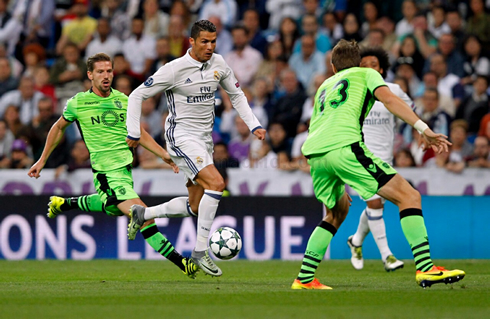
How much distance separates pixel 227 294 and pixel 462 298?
1.95 m

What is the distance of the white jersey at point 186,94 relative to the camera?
859cm

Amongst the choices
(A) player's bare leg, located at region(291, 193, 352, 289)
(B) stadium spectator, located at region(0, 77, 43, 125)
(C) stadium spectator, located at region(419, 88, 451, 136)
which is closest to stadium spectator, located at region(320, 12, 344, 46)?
(C) stadium spectator, located at region(419, 88, 451, 136)

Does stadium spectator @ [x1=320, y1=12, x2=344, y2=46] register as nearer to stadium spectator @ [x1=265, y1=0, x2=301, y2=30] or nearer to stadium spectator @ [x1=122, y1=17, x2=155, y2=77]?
stadium spectator @ [x1=265, y1=0, x2=301, y2=30]

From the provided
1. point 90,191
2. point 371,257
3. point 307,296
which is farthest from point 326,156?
point 90,191

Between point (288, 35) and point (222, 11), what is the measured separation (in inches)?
A: 73.2

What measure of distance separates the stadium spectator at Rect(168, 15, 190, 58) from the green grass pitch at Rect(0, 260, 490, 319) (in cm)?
725

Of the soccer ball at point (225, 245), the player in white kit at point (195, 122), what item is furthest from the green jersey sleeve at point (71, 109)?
the soccer ball at point (225, 245)

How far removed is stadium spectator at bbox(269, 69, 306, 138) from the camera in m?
14.8

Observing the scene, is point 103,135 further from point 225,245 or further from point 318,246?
point 318,246

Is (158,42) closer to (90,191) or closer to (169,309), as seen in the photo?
(90,191)

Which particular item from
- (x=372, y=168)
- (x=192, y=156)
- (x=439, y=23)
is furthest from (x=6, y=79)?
(x=372, y=168)

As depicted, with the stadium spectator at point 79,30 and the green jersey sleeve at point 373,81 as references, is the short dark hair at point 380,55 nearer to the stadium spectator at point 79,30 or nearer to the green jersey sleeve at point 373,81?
the green jersey sleeve at point 373,81

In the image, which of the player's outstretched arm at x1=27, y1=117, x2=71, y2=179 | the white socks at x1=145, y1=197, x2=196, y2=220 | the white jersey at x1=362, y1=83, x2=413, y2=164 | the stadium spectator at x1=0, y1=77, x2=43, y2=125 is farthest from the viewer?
the stadium spectator at x1=0, y1=77, x2=43, y2=125

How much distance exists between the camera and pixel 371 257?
12906 millimetres
